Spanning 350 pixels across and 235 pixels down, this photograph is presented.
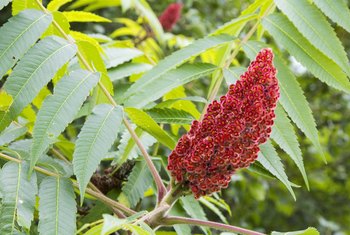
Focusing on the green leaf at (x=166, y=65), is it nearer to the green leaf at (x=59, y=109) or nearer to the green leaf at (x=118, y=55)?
the green leaf at (x=59, y=109)

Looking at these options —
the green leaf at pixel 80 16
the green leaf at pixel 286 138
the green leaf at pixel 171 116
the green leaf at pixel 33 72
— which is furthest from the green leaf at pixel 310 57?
the green leaf at pixel 33 72

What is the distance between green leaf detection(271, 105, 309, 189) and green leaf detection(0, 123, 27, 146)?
2.95ft

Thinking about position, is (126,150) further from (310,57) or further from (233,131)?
(310,57)

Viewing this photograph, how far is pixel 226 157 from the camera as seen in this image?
184 cm

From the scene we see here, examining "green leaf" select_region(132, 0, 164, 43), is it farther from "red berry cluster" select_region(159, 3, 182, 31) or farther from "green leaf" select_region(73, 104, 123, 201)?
"green leaf" select_region(73, 104, 123, 201)

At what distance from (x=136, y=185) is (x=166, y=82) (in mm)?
411

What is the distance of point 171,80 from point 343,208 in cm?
482

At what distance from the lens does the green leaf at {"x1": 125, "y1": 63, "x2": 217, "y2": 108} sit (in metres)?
2.11

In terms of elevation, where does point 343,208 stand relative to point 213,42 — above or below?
below

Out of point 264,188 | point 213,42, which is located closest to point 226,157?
point 213,42

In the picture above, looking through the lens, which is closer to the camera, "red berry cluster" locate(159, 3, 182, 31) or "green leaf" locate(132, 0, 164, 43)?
"green leaf" locate(132, 0, 164, 43)

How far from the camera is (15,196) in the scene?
1775 mm

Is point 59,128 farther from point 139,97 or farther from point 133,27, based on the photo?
point 133,27

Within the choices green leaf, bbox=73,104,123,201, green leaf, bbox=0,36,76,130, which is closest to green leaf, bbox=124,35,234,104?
green leaf, bbox=73,104,123,201
